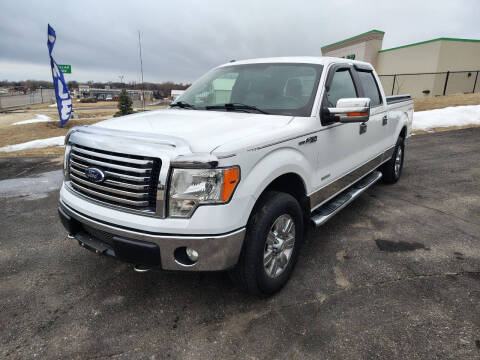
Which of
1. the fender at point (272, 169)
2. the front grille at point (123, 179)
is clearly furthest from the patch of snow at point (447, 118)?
the front grille at point (123, 179)

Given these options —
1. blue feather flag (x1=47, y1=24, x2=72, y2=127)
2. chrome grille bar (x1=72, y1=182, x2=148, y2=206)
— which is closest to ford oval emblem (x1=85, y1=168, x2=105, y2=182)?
chrome grille bar (x1=72, y1=182, x2=148, y2=206)

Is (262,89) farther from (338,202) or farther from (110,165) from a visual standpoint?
(110,165)

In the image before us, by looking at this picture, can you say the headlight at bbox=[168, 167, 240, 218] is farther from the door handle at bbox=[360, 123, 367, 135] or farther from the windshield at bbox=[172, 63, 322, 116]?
the door handle at bbox=[360, 123, 367, 135]

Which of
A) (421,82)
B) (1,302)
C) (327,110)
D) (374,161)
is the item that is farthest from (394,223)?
(421,82)

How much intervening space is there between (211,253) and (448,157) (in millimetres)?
7438

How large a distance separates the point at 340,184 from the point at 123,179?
2.36m

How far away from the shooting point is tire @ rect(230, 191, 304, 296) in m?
2.32

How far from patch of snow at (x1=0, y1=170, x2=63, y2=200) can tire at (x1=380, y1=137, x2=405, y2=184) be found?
5639 millimetres

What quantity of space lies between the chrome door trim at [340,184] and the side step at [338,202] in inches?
3.7

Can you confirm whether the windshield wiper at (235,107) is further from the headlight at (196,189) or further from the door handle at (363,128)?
the door handle at (363,128)

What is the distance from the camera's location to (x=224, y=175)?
81.1 inches

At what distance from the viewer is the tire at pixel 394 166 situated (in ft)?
18.1

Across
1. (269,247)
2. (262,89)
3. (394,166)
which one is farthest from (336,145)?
(394,166)

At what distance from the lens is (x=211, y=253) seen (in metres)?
2.12
